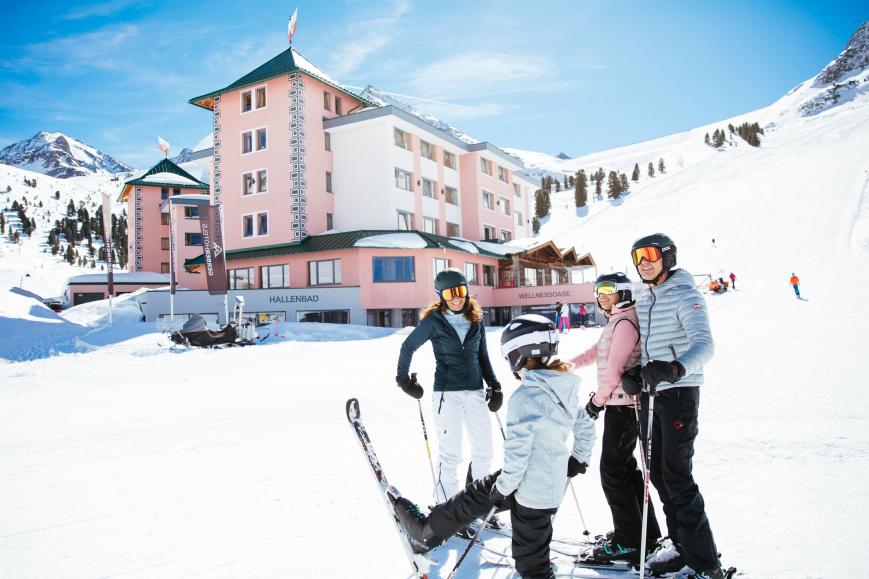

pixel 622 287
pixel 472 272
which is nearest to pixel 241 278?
pixel 472 272

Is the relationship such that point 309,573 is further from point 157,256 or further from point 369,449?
point 157,256

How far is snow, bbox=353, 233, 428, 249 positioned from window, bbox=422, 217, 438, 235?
18.3 feet

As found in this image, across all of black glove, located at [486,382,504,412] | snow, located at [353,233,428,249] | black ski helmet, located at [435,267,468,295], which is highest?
snow, located at [353,233,428,249]

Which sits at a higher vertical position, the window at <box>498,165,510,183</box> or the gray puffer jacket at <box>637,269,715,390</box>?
the window at <box>498,165,510,183</box>

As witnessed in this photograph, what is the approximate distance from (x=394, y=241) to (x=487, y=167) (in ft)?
54.5

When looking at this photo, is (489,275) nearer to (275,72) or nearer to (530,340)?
(275,72)

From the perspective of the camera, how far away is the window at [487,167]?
135ft

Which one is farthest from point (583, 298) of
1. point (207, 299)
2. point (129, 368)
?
point (129, 368)

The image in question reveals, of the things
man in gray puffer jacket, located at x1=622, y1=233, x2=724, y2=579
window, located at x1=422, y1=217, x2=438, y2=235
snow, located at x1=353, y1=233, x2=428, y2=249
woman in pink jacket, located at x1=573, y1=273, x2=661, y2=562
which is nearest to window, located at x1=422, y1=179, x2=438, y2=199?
window, located at x1=422, y1=217, x2=438, y2=235

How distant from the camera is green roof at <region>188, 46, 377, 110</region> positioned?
31.0m

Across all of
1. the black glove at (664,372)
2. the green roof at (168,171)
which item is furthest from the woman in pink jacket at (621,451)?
the green roof at (168,171)

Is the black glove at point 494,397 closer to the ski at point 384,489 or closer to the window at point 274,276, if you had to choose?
the ski at point 384,489

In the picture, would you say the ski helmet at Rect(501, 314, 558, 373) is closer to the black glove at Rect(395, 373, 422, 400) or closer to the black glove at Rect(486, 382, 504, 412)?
the black glove at Rect(486, 382, 504, 412)

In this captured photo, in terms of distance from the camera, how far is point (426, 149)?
35969 millimetres
